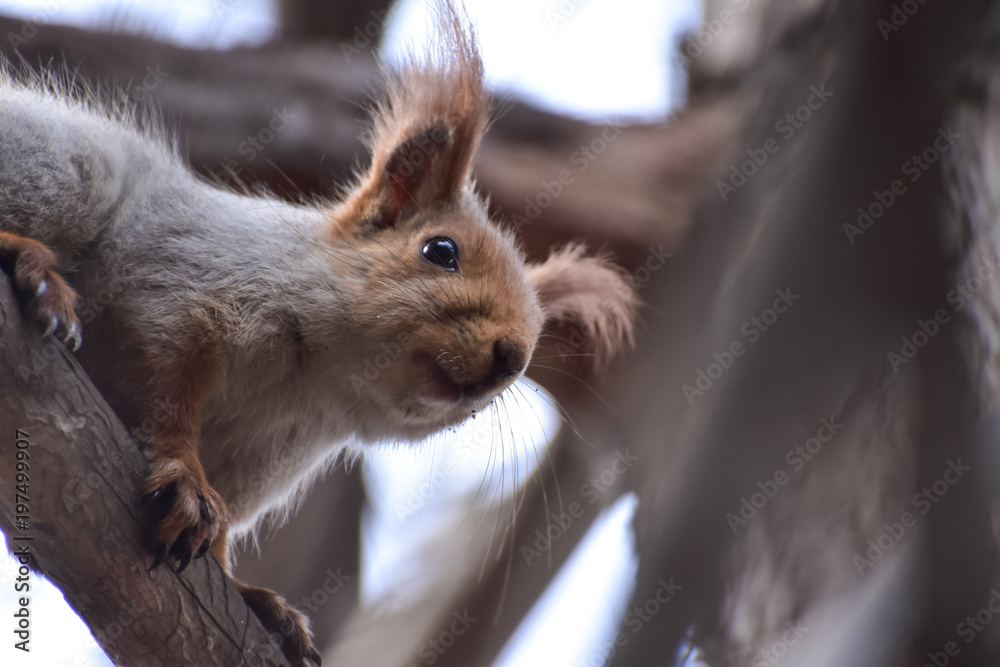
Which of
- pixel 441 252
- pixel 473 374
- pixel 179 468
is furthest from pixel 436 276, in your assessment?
pixel 179 468

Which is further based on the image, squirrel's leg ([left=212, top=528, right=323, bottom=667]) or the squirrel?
squirrel's leg ([left=212, top=528, right=323, bottom=667])

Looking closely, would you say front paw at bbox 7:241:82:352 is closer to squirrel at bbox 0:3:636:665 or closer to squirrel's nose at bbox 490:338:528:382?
squirrel at bbox 0:3:636:665

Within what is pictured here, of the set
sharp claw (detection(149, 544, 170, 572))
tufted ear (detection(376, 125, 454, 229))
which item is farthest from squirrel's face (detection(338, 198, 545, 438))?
sharp claw (detection(149, 544, 170, 572))

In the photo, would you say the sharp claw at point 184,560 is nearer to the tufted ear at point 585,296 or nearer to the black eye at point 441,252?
the black eye at point 441,252

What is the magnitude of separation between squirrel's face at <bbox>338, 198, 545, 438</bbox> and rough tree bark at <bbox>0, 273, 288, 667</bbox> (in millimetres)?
583

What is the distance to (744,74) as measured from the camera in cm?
311

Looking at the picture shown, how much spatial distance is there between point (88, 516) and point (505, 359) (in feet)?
3.00

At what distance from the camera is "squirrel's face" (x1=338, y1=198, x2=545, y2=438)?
191 centimetres

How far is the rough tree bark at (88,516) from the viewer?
1469mm

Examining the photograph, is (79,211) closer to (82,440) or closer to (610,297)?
(82,440)

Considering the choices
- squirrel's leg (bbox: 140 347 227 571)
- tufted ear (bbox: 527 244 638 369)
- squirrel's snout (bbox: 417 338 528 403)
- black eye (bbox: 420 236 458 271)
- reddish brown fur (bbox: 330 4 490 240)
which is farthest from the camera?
tufted ear (bbox: 527 244 638 369)

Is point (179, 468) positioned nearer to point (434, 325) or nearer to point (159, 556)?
A: point (159, 556)

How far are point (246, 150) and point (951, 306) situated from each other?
2283 mm

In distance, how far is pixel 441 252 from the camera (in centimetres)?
210
